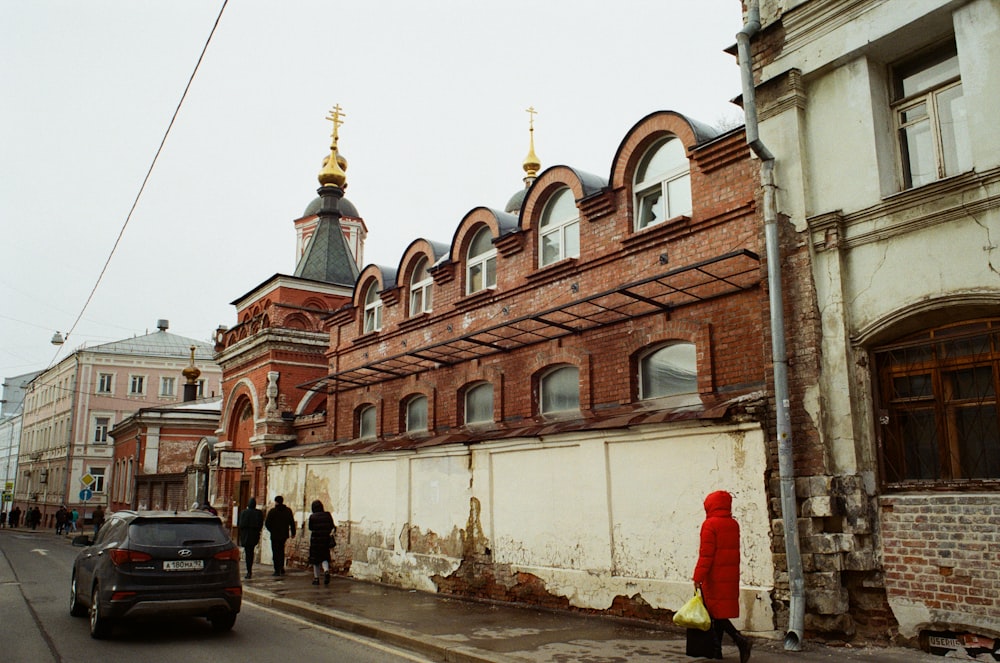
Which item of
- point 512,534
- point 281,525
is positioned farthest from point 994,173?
point 281,525

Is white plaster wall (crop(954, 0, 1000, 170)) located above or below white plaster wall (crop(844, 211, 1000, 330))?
above

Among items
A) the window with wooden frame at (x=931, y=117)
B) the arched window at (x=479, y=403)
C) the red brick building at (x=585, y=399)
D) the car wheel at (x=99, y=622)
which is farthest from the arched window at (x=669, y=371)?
the car wheel at (x=99, y=622)

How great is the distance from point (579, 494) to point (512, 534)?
1.70m

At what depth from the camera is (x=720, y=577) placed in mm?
7184

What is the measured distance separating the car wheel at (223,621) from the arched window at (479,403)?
662 cm

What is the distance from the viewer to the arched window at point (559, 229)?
1411 cm

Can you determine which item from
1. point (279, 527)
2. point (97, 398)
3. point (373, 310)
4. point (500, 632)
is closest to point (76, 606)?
point (279, 527)

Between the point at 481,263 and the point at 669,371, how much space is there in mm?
5837

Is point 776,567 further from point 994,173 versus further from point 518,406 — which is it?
point 518,406

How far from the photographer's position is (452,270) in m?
17.0

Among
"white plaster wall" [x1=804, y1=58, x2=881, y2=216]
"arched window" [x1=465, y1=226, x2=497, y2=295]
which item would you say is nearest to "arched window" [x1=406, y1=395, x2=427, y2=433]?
"arched window" [x1=465, y1=226, x2=497, y2=295]

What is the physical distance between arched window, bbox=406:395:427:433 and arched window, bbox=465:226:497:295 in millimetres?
3034

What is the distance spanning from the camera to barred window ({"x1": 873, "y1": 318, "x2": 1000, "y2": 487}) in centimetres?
762

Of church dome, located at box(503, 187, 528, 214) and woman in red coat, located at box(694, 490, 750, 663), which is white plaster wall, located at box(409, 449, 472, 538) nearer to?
woman in red coat, located at box(694, 490, 750, 663)
